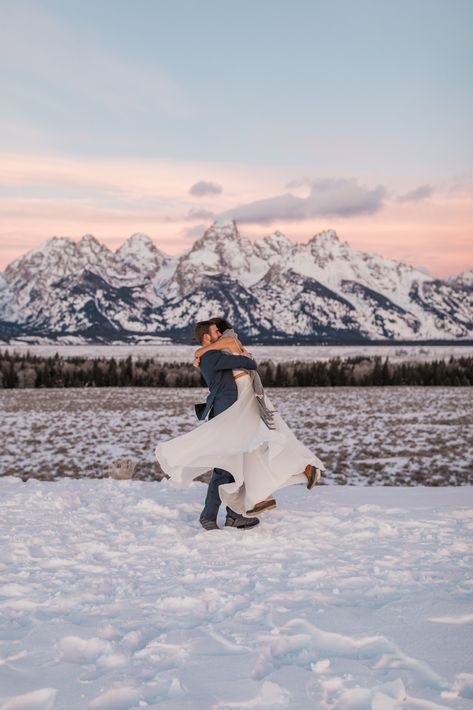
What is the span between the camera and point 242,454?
268 inches

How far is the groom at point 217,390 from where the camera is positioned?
267 inches

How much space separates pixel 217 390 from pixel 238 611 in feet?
9.25

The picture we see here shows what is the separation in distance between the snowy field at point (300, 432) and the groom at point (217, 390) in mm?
6405

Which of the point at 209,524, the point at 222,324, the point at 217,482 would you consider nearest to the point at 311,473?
the point at 217,482

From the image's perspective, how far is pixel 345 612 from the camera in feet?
14.5

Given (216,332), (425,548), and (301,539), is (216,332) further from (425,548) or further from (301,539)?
(425,548)

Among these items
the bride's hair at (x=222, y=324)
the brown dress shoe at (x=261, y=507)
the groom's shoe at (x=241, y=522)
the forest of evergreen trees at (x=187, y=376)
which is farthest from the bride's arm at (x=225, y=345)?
the forest of evergreen trees at (x=187, y=376)

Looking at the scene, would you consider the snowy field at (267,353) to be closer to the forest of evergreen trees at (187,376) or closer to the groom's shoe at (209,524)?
the forest of evergreen trees at (187,376)

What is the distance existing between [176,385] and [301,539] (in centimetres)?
3442

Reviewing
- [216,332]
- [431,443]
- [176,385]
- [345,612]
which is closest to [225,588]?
[345,612]

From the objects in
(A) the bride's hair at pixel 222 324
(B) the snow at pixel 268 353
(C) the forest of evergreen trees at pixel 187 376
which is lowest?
(B) the snow at pixel 268 353

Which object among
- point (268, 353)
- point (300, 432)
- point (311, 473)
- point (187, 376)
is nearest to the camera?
point (311, 473)

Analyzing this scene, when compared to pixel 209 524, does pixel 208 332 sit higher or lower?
higher

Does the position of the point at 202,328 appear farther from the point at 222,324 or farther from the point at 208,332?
the point at 222,324
